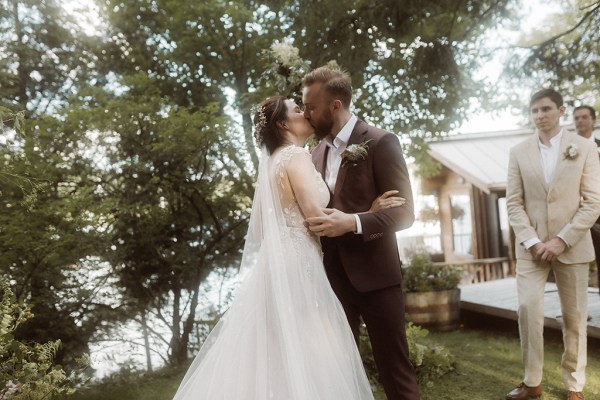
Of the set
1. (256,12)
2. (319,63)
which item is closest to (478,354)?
(319,63)

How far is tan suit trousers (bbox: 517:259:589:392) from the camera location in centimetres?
342

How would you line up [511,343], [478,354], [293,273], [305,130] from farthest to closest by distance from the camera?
[511,343], [478,354], [305,130], [293,273]

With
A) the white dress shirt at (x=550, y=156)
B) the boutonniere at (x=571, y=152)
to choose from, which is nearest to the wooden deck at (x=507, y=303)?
the white dress shirt at (x=550, y=156)

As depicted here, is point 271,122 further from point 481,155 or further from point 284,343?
point 481,155

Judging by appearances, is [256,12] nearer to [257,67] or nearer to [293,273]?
[257,67]

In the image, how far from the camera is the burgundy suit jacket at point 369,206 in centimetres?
246

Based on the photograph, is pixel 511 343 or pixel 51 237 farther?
pixel 511 343

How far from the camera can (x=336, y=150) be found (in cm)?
275

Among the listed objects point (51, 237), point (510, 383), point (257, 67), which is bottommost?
point (510, 383)

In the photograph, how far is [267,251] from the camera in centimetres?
262

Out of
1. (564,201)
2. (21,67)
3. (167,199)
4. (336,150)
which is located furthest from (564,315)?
(21,67)

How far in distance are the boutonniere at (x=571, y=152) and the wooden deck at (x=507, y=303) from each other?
7.51ft

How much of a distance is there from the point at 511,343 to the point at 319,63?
4.32 m

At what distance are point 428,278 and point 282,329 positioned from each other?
446cm
